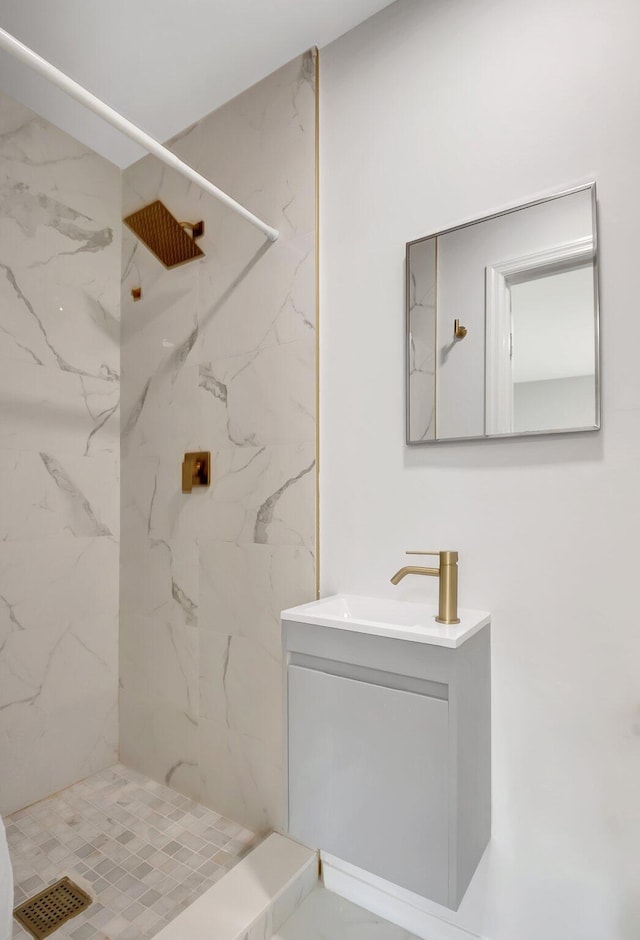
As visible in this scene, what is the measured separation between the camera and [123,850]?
1.52m

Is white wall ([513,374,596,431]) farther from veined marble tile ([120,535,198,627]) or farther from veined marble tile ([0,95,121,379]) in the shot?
veined marble tile ([0,95,121,379])

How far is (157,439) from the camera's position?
6.43ft

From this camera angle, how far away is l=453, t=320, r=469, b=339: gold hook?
1271 millimetres

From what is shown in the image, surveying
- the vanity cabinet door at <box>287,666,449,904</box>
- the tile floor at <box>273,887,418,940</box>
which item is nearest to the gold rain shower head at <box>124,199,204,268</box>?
the vanity cabinet door at <box>287,666,449,904</box>

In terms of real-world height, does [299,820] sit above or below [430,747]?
below

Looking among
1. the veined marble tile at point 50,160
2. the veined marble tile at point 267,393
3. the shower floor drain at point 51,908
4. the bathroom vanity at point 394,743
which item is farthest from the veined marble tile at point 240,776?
the veined marble tile at point 50,160

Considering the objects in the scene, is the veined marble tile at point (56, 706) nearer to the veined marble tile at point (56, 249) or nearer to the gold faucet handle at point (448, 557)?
the veined marble tile at point (56, 249)

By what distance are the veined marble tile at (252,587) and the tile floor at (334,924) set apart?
25.5 inches

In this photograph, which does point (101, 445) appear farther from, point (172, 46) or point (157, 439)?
point (172, 46)

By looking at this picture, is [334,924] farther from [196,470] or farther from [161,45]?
[161,45]

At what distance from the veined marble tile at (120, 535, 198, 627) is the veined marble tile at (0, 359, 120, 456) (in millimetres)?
437

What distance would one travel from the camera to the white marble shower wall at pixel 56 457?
5.79 feet

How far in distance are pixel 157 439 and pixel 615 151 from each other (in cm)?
162

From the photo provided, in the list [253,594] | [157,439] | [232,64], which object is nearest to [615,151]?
[232,64]
